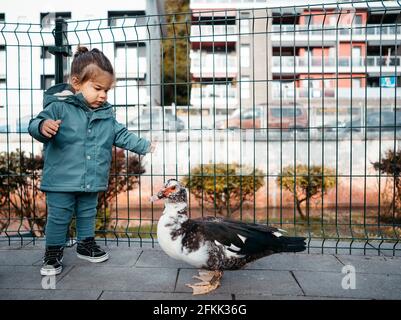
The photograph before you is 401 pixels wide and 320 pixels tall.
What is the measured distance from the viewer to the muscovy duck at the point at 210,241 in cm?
252

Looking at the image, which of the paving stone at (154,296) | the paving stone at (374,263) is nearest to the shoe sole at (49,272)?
the paving stone at (154,296)

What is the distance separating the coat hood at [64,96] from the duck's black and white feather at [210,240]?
0.94 meters

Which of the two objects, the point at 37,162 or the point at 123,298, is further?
the point at 37,162

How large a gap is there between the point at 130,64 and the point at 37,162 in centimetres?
1437

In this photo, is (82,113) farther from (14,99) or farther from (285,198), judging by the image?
(14,99)

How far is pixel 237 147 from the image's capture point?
10.5m

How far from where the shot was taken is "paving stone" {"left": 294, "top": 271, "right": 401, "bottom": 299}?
101 inches

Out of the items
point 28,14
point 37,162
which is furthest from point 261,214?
point 28,14

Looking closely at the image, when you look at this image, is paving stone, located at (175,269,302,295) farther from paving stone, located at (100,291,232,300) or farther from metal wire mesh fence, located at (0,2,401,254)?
metal wire mesh fence, located at (0,2,401,254)

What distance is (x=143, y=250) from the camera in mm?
3635

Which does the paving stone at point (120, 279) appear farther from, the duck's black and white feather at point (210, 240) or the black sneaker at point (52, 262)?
the duck's black and white feather at point (210, 240)

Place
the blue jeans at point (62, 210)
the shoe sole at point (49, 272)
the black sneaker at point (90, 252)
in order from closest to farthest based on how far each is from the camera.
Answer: the shoe sole at point (49, 272) → the blue jeans at point (62, 210) → the black sneaker at point (90, 252)

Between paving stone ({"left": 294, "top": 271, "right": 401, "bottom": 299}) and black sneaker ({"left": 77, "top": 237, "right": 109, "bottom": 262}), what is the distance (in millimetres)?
1496

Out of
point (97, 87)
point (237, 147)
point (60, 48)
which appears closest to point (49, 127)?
point (97, 87)
